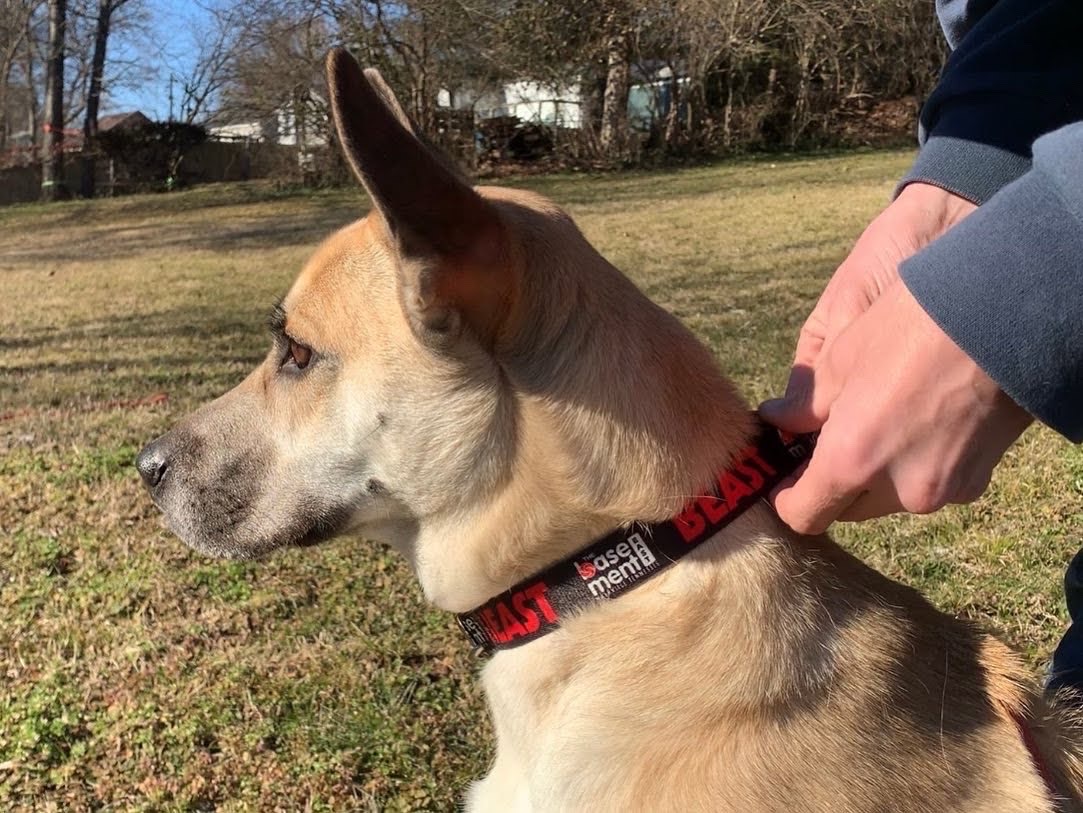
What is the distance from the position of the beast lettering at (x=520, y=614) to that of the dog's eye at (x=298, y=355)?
732 millimetres

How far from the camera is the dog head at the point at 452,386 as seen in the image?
1788 mm

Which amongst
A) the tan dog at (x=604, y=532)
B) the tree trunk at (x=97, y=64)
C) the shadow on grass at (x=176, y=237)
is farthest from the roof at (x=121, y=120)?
the tan dog at (x=604, y=532)

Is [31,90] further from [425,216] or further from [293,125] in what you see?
[425,216]

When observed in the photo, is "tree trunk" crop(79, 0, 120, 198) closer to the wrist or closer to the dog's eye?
the dog's eye

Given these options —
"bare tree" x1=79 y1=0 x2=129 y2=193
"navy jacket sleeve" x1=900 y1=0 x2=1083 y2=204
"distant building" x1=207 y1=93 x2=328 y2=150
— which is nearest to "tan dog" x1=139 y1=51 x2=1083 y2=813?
"navy jacket sleeve" x1=900 y1=0 x2=1083 y2=204

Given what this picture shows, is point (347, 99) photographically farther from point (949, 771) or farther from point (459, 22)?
point (459, 22)

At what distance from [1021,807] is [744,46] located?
25.2 meters

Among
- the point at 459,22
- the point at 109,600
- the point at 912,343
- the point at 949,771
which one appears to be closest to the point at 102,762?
the point at 109,600

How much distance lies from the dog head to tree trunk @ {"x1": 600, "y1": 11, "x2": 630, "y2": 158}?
79.7 feet

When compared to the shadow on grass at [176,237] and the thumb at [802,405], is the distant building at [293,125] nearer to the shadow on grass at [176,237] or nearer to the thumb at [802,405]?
the shadow on grass at [176,237]

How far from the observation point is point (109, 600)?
378 centimetres

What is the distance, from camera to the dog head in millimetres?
1788

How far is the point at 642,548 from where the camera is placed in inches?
71.9

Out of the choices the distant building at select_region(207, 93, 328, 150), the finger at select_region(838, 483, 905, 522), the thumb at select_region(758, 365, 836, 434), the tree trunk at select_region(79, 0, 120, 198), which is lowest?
the finger at select_region(838, 483, 905, 522)
